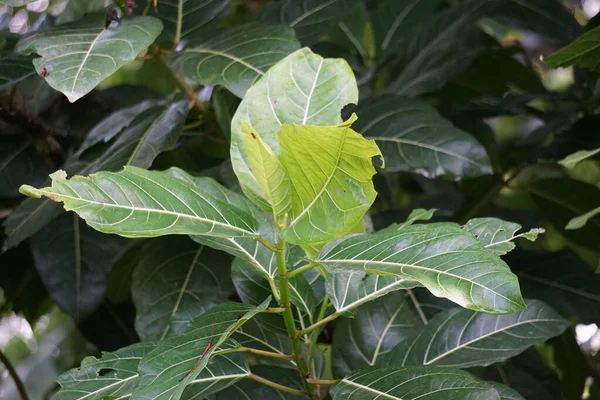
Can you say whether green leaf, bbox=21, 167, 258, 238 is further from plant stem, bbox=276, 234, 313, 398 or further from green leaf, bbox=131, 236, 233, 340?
green leaf, bbox=131, 236, 233, 340

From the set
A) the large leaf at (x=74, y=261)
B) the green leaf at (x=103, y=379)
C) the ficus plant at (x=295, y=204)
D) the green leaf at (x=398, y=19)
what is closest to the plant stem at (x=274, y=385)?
the ficus plant at (x=295, y=204)

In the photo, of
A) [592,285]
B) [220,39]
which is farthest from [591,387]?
[220,39]

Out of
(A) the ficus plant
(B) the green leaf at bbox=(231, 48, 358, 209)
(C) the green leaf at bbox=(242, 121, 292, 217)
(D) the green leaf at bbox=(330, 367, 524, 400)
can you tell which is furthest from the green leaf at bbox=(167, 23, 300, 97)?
(D) the green leaf at bbox=(330, 367, 524, 400)

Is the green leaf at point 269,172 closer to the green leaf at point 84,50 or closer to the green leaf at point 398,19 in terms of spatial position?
the green leaf at point 84,50

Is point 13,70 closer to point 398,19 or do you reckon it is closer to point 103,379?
point 103,379

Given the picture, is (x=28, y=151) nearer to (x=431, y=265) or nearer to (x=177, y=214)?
(x=177, y=214)
